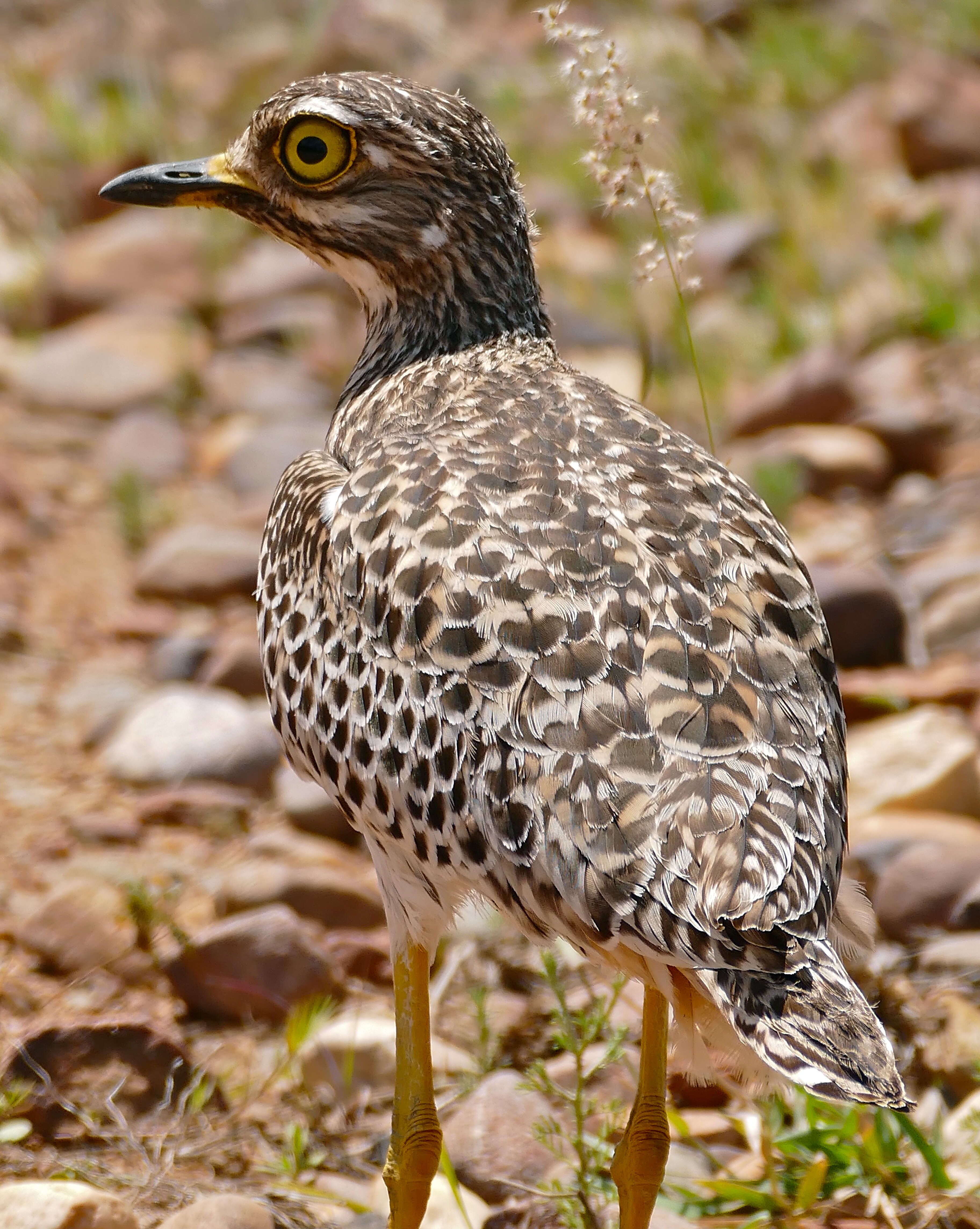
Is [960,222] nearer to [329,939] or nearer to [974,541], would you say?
[974,541]

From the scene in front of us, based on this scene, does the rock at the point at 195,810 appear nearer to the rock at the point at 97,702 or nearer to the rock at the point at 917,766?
the rock at the point at 97,702

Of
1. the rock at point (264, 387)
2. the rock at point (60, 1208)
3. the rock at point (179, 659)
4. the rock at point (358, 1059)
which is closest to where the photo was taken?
the rock at point (60, 1208)

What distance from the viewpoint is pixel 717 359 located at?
8.97 metres

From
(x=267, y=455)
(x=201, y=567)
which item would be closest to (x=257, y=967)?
(x=201, y=567)

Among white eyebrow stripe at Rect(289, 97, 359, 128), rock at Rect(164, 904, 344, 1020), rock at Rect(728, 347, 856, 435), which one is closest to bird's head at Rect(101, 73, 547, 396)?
white eyebrow stripe at Rect(289, 97, 359, 128)

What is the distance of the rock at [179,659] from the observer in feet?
21.2

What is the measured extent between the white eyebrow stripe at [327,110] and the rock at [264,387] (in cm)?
396

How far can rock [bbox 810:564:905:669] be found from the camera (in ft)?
19.7

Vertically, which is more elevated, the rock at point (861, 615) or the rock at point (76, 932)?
the rock at point (861, 615)

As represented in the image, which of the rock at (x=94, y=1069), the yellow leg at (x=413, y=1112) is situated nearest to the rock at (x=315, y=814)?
the rock at (x=94, y=1069)

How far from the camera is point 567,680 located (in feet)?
9.98

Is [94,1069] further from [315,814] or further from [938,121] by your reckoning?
[938,121]

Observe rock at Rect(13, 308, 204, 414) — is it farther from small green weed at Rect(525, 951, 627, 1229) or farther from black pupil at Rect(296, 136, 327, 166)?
small green weed at Rect(525, 951, 627, 1229)

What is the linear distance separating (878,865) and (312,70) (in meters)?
9.04
